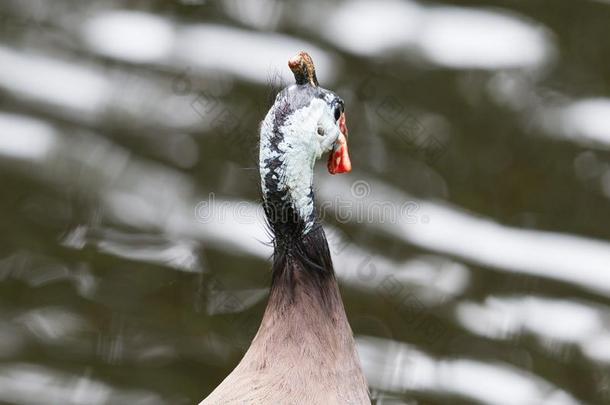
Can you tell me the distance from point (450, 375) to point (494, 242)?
0.84 feet

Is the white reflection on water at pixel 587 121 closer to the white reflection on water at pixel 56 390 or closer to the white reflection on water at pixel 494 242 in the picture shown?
the white reflection on water at pixel 494 242

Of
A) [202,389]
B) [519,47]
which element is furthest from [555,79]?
Answer: [202,389]

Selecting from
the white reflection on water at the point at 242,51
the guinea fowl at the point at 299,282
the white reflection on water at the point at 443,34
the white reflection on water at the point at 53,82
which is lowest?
the guinea fowl at the point at 299,282

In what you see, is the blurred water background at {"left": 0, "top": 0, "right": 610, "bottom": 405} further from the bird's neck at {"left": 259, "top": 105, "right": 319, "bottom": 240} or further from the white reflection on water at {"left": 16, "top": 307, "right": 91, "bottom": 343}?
the bird's neck at {"left": 259, "top": 105, "right": 319, "bottom": 240}

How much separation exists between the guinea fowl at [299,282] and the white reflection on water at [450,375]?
0.56 meters

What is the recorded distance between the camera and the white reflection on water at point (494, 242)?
182 centimetres

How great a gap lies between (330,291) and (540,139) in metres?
0.69

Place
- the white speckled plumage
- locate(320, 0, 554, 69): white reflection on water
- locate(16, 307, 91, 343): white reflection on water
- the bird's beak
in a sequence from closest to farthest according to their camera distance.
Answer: the white speckled plumage, the bird's beak, locate(320, 0, 554, 69): white reflection on water, locate(16, 307, 91, 343): white reflection on water

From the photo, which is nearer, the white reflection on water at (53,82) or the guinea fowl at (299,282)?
the guinea fowl at (299,282)

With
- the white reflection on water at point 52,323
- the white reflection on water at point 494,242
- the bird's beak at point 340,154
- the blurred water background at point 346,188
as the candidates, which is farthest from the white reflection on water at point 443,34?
the white reflection on water at point 52,323

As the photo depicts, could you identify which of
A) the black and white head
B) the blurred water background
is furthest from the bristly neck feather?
the blurred water background

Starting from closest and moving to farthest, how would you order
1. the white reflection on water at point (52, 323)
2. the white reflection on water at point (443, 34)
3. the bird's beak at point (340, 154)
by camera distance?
the bird's beak at point (340, 154) → the white reflection on water at point (443, 34) → the white reflection on water at point (52, 323)

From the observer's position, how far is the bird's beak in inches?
50.6

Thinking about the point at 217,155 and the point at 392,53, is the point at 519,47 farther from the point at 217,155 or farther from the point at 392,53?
the point at 217,155
